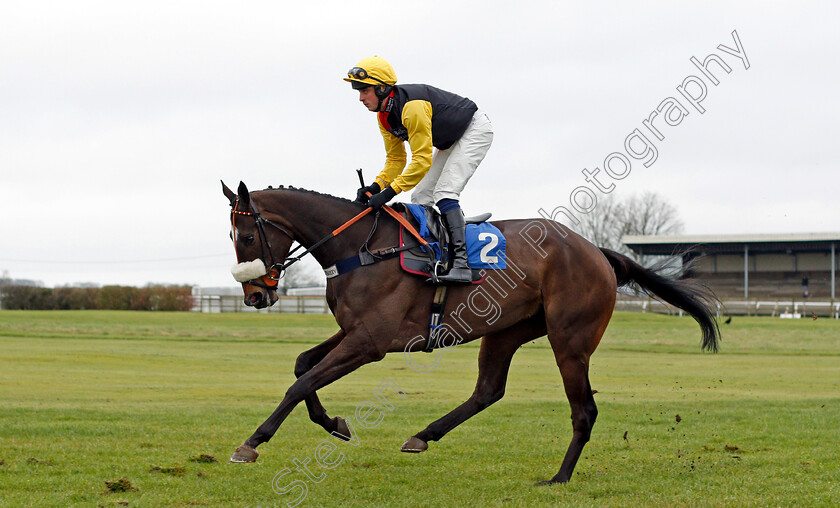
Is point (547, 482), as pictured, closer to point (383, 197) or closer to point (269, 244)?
point (383, 197)

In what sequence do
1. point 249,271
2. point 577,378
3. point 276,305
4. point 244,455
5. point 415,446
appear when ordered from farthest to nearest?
point 276,305 < point 577,378 < point 415,446 < point 249,271 < point 244,455

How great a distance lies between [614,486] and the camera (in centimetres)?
643

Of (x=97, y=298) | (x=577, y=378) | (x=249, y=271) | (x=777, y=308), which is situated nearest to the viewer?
(x=249, y=271)

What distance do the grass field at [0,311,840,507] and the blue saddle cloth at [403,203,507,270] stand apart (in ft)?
5.81

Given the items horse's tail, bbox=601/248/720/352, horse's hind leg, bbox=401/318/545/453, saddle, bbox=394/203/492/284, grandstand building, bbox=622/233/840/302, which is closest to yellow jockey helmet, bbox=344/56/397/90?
saddle, bbox=394/203/492/284

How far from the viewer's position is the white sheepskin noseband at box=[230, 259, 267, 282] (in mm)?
6078

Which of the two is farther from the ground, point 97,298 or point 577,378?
point 97,298

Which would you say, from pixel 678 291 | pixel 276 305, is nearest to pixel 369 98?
pixel 678 291

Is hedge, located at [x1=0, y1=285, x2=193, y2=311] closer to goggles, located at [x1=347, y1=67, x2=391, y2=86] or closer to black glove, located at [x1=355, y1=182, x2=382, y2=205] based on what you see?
black glove, located at [x1=355, y1=182, x2=382, y2=205]

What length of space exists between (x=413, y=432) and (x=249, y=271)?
14.3 feet

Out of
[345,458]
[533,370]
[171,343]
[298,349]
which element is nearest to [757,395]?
[533,370]

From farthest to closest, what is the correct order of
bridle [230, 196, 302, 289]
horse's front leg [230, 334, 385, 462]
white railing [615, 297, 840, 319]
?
1. white railing [615, 297, 840, 319]
2. bridle [230, 196, 302, 289]
3. horse's front leg [230, 334, 385, 462]

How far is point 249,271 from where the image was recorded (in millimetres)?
6078

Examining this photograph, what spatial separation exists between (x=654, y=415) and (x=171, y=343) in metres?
20.3
